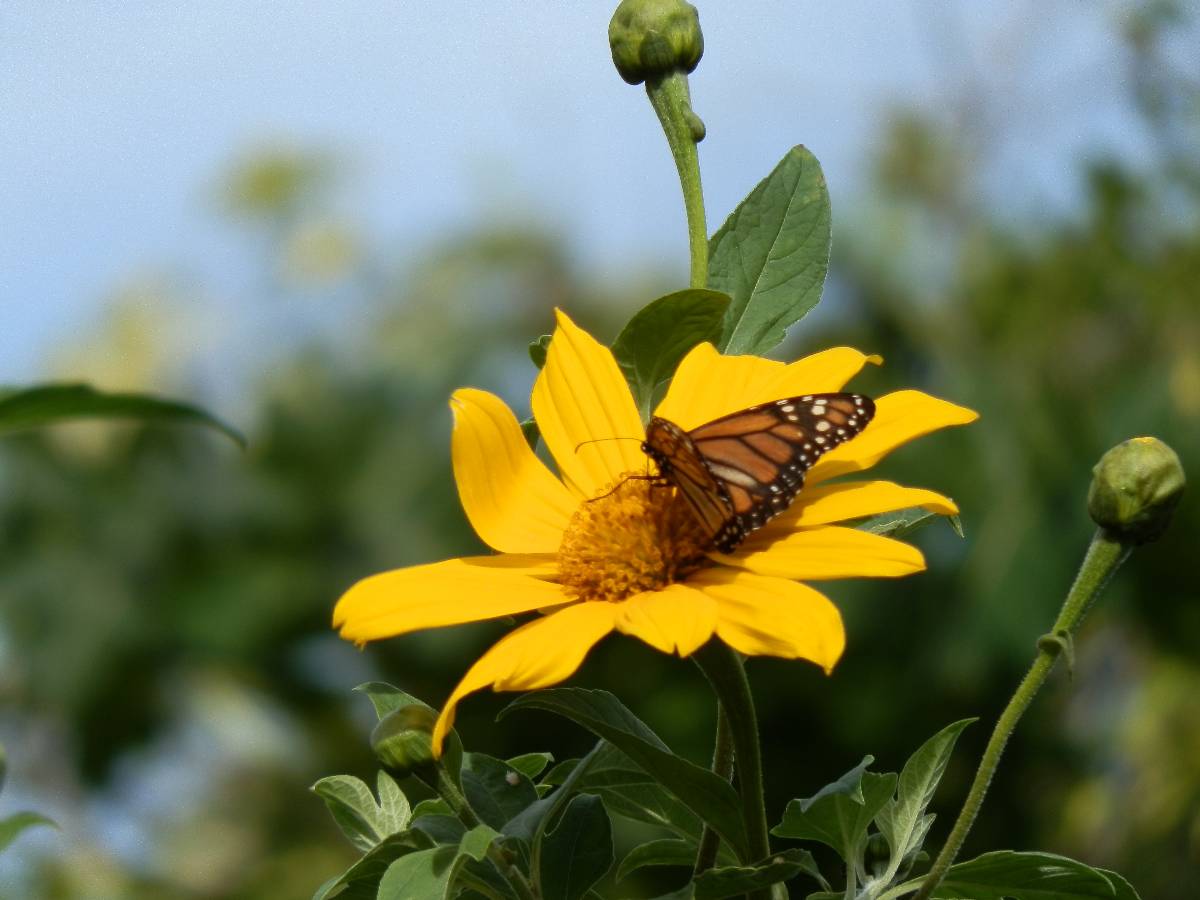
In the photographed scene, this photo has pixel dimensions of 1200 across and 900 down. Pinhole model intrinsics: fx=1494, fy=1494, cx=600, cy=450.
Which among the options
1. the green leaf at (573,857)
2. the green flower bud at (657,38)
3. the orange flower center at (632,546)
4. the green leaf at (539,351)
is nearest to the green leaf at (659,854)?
the green leaf at (573,857)

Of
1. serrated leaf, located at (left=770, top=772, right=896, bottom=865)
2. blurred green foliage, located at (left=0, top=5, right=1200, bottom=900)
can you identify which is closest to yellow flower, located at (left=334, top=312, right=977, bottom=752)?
serrated leaf, located at (left=770, top=772, right=896, bottom=865)

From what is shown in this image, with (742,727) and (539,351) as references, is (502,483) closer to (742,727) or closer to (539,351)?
(539,351)

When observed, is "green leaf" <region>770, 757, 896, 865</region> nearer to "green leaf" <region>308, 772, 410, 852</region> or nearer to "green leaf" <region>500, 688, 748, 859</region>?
"green leaf" <region>500, 688, 748, 859</region>

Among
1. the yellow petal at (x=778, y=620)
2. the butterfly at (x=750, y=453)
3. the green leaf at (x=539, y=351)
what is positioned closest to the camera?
the yellow petal at (x=778, y=620)

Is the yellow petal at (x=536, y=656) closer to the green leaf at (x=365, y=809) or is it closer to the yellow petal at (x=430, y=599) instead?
the yellow petal at (x=430, y=599)

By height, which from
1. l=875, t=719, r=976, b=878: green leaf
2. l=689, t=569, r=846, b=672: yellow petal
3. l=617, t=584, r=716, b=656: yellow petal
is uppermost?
l=617, t=584, r=716, b=656: yellow petal

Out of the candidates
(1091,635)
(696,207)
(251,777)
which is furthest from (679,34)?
(251,777)

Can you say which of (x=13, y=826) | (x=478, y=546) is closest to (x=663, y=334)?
(x=13, y=826)
